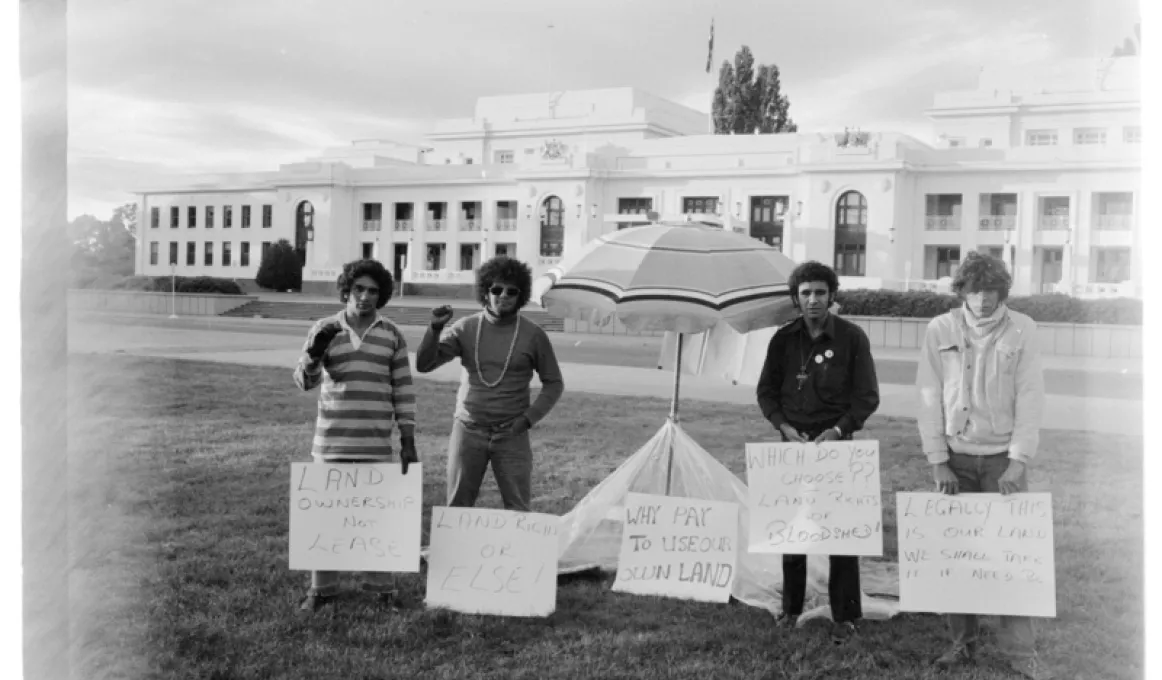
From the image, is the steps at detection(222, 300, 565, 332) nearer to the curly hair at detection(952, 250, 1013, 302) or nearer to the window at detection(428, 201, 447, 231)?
the window at detection(428, 201, 447, 231)

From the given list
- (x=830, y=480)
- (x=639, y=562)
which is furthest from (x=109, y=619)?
(x=830, y=480)

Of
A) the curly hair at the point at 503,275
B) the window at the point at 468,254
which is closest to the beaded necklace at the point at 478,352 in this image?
the curly hair at the point at 503,275

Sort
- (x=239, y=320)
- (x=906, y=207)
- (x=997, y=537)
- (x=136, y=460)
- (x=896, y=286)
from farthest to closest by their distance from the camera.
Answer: (x=906, y=207)
(x=896, y=286)
(x=239, y=320)
(x=136, y=460)
(x=997, y=537)

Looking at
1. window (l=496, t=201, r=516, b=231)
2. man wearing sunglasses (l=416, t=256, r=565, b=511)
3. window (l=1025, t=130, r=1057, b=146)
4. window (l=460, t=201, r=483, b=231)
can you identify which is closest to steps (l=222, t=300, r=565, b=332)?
window (l=496, t=201, r=516, b=231)

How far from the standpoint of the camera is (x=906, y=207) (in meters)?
42.0

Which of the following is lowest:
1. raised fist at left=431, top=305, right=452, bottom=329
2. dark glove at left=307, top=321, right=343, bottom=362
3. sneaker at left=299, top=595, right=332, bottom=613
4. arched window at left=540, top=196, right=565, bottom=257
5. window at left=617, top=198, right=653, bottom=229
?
sneaker at left=299, top=595, right=332, bottom=613

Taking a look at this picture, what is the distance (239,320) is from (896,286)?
2355cm

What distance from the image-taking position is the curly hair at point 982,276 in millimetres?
4156

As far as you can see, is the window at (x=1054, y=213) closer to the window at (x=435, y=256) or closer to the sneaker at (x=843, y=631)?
the window at (x=435, y=256)

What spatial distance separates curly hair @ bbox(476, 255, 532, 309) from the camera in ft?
15.5

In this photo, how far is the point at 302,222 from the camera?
177 feet

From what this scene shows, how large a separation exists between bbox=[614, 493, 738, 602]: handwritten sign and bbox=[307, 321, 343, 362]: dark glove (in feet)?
5.22

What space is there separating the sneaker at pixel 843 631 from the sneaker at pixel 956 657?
15.3 inches

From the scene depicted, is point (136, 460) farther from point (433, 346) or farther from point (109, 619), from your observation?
point (433, 346)
